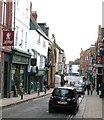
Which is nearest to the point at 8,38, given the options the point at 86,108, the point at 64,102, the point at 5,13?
the point at 5,13

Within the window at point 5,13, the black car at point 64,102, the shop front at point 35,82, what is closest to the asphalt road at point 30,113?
the black car at point 64,102

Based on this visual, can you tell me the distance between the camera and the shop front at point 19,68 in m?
34.1

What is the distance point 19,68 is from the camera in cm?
3706

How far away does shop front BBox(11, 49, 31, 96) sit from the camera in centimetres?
3412

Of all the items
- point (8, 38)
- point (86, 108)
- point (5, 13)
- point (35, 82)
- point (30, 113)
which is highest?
point (5, 13)

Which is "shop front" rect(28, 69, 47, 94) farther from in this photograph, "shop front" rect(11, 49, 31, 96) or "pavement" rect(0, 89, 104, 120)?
"pavement" rect(0, 89, 104, 120)

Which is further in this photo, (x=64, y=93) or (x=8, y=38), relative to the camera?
(x=8, y=38)

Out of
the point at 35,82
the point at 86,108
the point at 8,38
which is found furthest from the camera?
the point at 35,82

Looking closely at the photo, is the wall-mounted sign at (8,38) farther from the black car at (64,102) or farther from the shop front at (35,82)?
the shop front at (35,82)

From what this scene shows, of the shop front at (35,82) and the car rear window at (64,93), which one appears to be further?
the shop front at (35,82)

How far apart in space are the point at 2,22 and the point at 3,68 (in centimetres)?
387

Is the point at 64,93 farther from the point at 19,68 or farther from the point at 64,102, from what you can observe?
the point at 19,68

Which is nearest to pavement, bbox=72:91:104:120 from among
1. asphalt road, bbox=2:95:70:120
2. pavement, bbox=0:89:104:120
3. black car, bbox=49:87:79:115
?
pavement, bbox=0:89:104:120

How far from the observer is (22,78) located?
38969mm
